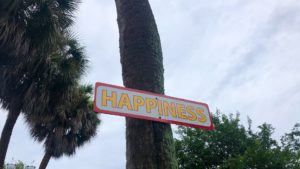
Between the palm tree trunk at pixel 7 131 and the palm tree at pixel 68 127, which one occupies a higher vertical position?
the palm tree at pixel 68 127

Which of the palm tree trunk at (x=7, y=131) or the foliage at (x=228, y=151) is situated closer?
the palm tree trunk at (x=7, y=131)

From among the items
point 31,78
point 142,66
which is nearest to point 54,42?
point 31,78

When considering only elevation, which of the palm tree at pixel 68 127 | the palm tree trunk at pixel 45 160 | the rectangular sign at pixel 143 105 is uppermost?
the palm tree at pixel 68 127

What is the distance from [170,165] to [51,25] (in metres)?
7.21

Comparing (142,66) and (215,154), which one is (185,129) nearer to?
(215,154)

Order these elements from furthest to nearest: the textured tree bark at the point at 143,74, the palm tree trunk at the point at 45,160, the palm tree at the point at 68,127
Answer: the palm tree trunk at the point at 45,160 → the palm tree at the point at 68,127 → the textured tree bark at the point at 143,74

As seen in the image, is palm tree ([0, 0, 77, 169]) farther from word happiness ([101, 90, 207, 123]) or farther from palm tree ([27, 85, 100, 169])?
word happiness ([101, 90, 207, 123])

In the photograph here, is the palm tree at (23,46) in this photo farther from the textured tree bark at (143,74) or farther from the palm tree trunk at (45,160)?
the textured tree bark at (143,74)

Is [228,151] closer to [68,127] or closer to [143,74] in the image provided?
[68,127]

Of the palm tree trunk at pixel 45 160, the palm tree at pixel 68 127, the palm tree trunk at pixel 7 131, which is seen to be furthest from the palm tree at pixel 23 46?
the palm tree trunk at pixel 45 160

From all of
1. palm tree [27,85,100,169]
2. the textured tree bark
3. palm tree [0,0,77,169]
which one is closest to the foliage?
palm tree [27,85,100,169]

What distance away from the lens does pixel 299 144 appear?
26000 millimetres

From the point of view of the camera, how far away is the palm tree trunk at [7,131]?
798 cm

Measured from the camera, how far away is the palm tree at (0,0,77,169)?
26.3ft
